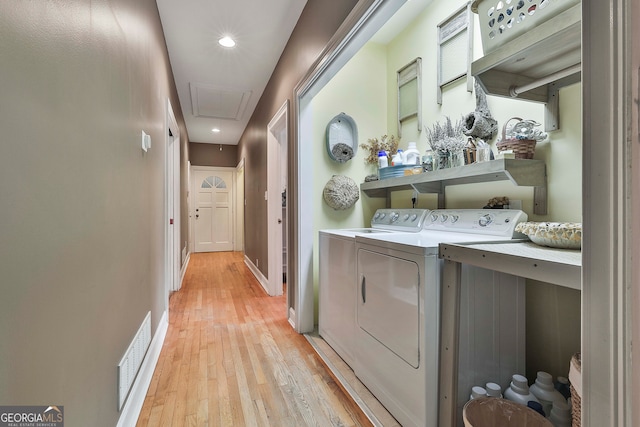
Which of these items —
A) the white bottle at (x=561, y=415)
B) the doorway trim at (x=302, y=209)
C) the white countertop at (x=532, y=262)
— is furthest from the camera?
the doorway trim at (x=302, y=209)

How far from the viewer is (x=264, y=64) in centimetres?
324

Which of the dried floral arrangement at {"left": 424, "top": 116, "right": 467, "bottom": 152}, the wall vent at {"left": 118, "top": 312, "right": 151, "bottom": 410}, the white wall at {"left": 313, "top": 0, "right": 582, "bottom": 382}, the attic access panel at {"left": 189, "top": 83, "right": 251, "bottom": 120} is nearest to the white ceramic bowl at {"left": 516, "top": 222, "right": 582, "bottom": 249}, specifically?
the white wall at {"left": 313, "top": 0, "right": 582, "bottom": 382}

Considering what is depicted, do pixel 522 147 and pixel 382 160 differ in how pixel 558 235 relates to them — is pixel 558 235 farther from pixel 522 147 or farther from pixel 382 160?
pixel 382 160

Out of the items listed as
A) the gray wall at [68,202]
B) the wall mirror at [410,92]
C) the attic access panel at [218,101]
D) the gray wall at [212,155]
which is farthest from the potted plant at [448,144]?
the gray wall at [212,155]

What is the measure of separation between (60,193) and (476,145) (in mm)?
1865

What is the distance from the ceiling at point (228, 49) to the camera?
2.34m

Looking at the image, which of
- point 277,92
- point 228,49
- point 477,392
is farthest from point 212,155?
point 477,392

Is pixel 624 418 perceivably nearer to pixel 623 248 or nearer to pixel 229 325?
pixel 623 248

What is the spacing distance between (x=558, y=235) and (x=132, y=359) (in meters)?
1.94

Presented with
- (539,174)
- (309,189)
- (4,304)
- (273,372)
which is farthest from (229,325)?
(539,174)

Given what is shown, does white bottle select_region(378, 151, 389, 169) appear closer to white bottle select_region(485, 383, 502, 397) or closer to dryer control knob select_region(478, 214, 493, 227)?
dryer control knob select_region(478, 214, 493, 227)

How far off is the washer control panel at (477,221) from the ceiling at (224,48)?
1.86 metres

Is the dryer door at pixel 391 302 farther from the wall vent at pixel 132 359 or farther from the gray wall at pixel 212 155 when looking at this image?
the gray wall at pixel 212 155

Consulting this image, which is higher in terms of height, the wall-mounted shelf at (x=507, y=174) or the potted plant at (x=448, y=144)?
the potted plant at (x=448, y=144)
